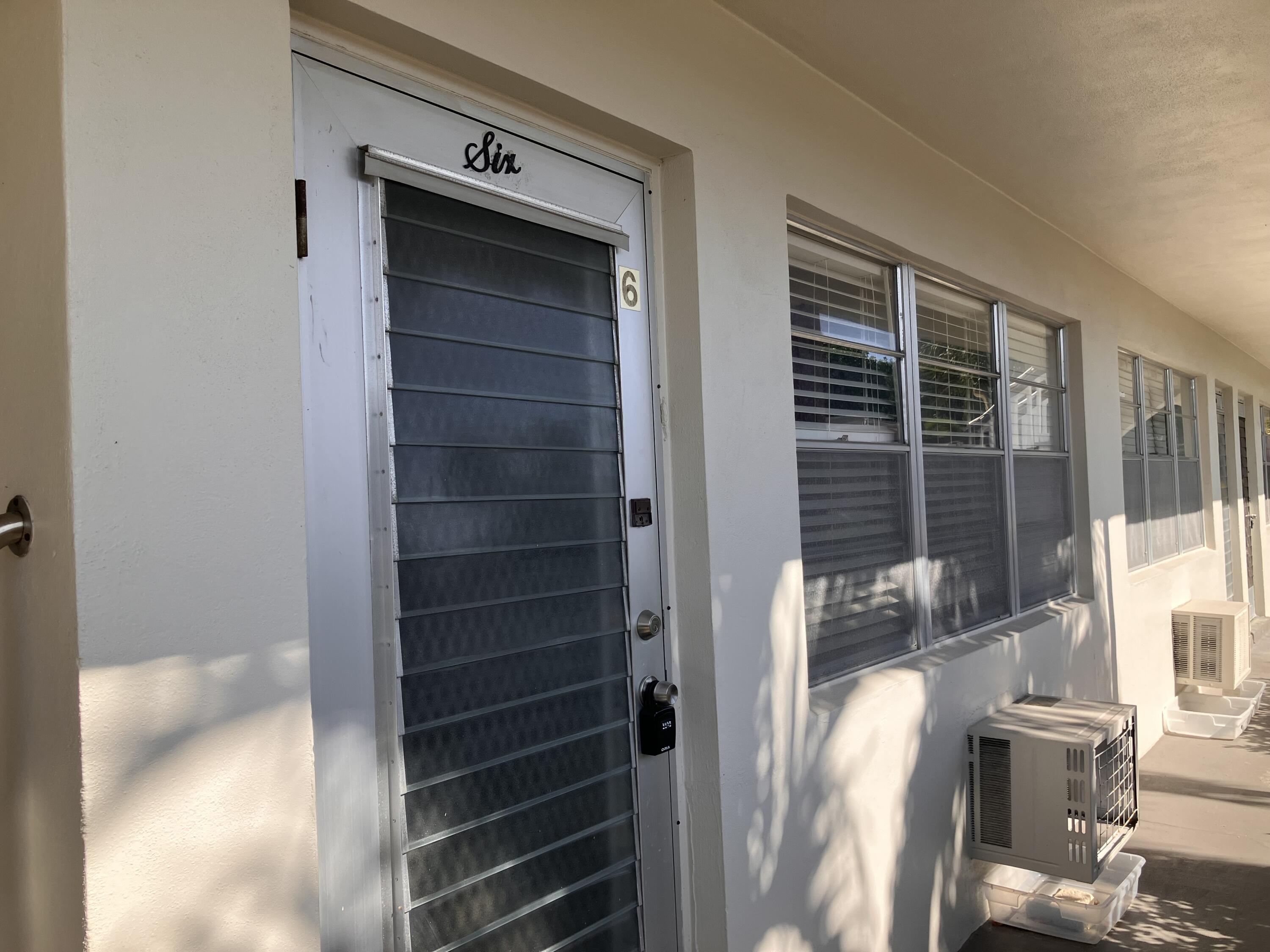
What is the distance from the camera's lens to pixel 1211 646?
6.29 metres

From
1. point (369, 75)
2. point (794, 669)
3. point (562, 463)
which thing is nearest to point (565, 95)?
point (369, 75)

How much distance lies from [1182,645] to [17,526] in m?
7.01

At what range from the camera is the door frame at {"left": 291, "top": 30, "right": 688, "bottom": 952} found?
1591 mm

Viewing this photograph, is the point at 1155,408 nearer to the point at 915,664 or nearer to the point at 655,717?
the point at 915,664

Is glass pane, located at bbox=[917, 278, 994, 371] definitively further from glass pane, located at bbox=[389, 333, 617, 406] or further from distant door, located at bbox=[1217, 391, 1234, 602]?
distant door, located at bbox=[1217, 391, 1234, 602]

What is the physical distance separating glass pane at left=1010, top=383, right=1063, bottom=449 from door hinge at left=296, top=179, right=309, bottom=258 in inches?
137

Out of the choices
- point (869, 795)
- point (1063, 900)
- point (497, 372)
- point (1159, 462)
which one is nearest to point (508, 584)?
point (497, 372)

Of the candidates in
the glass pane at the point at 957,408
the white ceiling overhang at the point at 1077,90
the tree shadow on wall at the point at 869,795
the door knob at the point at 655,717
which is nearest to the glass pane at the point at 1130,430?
the white ceiling overhang at the point at 1077,90

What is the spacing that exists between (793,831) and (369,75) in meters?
2.06

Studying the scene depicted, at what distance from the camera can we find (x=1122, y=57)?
109 inches

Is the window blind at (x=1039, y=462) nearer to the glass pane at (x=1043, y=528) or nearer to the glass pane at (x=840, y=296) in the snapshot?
the glass pane at (x=1043, y=528)

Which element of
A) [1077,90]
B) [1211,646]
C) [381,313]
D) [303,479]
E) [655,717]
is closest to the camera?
[303,479]

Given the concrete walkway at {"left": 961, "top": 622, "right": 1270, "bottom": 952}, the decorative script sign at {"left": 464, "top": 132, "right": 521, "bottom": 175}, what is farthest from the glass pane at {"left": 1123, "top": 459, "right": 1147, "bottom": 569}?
the decorative script sign at {"left": 464, "top": 132, "right": 521, "bottom": 175}

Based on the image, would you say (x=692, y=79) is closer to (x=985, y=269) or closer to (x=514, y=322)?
(x=514, y=322)
